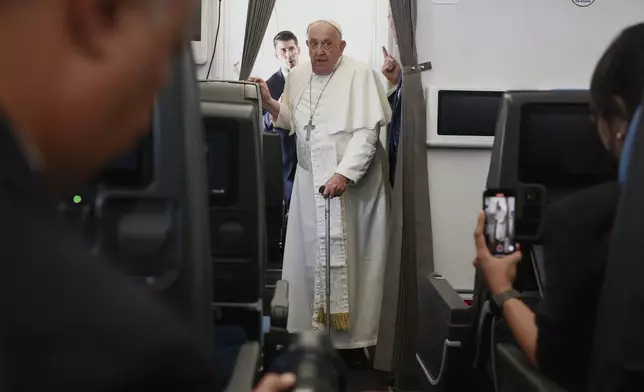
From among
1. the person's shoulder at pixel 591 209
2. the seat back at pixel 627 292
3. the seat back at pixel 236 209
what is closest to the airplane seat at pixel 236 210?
the seat back at pixel 236 209

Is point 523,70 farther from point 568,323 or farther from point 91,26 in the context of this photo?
point 91,26

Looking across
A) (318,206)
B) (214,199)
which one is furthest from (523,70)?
(214,199)

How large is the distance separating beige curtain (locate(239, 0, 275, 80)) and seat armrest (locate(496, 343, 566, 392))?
2.43 meters

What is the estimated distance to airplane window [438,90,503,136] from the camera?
Answer: 136 inches

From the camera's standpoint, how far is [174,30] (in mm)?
364

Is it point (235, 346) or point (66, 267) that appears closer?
point (66, 267)

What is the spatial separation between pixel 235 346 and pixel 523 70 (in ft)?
8.42

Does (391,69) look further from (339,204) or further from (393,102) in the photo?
(339,204)

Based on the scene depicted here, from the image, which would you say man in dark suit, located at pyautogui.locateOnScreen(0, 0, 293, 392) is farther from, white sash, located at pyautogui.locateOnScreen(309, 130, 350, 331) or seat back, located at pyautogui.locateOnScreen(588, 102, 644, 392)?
white sash, located at pyautogui.locateOnScreen(309, 130, 350, 331)

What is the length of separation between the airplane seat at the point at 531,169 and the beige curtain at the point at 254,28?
2.09m

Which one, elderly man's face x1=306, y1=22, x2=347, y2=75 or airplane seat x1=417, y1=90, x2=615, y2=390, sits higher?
elderly man's face x1=306, y1=22, x2=347, y2=75

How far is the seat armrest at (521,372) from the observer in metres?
1.33

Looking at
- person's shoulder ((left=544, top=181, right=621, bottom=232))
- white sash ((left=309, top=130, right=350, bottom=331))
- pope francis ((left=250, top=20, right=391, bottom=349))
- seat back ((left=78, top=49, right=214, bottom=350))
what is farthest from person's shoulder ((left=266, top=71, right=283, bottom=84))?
seat back ((left=78, top=49, right=214, bottom=350))

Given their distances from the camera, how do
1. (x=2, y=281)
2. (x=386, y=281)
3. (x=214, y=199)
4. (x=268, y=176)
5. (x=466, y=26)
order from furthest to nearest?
(x=466, y=26) < (x=386, y=281) < (x=268, y=176) < (x=214, y=199) < (x=2, y=281)
